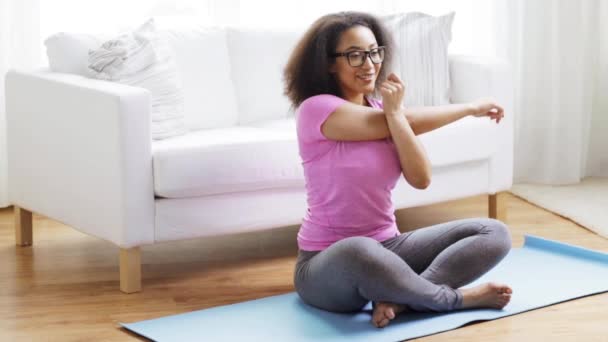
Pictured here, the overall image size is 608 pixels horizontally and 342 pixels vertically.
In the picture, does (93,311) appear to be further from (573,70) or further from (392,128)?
(573,70)

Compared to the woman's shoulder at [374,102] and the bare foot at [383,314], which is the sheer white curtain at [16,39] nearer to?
the woman's shoulder at [374,102]

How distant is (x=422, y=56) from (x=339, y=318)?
1465 millimetres

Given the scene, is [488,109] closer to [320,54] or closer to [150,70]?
[320,54]

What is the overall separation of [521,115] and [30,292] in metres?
2.54

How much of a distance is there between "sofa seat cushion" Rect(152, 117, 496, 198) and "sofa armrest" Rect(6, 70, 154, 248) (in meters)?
0.07

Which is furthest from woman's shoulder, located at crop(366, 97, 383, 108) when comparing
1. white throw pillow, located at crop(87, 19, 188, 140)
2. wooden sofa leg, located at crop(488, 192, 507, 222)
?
wooden sofa leg, located at crop(488, 192, 507, 222)

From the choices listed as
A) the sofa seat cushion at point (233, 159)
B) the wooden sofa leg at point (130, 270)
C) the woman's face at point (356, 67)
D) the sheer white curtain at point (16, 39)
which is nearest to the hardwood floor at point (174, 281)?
the wooden sofa leg at point (130, 270)

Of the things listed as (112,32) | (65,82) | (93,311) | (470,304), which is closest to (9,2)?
(112,32)

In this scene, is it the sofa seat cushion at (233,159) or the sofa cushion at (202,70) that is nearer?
the sofa seat cushion at (233,159)

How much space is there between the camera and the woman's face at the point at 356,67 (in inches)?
119

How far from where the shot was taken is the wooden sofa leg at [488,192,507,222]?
4167mm

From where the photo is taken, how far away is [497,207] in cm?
418

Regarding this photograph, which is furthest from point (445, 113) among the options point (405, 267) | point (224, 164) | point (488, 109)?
point (224, 164)

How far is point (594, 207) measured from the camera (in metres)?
4.43
